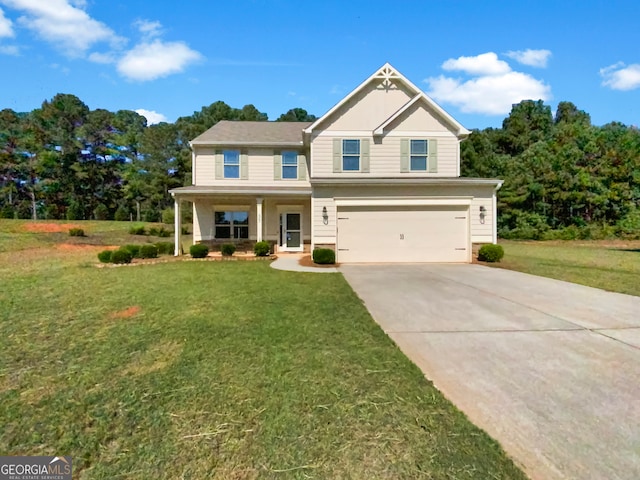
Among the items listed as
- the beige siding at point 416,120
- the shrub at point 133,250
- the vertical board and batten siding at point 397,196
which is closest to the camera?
the vertical board and batten siding at point 397,196

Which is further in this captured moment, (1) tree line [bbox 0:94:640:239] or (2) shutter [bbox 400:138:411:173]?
(1) tree line [bbox 0:94:640:239]

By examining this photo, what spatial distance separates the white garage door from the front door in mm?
4160

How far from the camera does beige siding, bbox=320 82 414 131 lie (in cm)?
1564

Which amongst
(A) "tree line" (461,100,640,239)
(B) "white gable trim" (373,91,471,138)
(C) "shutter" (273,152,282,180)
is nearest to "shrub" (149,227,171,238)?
(C) "shutter" (273,152,282,180)

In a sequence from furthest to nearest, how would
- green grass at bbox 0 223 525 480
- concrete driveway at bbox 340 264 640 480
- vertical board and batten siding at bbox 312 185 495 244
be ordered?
vertical board and batten siding at bbox 312 185 495 244 → concrete driveway at bbox 340 264 640 480 → green grass at bbox 0 223 525 480

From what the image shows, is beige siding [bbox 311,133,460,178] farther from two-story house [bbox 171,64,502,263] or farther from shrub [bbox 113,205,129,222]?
shrub [bbox 113,205,129,222]

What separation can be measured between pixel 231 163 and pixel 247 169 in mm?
817

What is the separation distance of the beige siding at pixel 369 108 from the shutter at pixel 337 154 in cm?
60

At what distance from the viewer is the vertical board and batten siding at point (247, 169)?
1761cm

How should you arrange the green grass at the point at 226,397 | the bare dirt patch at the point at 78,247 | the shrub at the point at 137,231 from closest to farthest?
the green grass at the point at 226,397 → the bare dirt patch at the point at 78,247 → the shrub at the point at 137,231

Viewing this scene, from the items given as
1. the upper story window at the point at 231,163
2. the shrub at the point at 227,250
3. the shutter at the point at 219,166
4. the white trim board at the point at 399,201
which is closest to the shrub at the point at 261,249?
the shrub at the point at 227,250

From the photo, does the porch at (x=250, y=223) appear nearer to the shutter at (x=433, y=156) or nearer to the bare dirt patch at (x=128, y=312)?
the shutter at (x=433, y=156)

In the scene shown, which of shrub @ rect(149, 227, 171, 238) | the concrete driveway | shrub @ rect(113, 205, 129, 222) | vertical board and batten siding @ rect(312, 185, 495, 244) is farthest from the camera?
shrub @ rect(113, 205, 129, 222)

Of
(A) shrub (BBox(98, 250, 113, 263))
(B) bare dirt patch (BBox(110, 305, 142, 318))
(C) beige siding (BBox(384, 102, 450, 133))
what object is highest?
(C) beige siding (BBox(384, 102, 450, 133))
